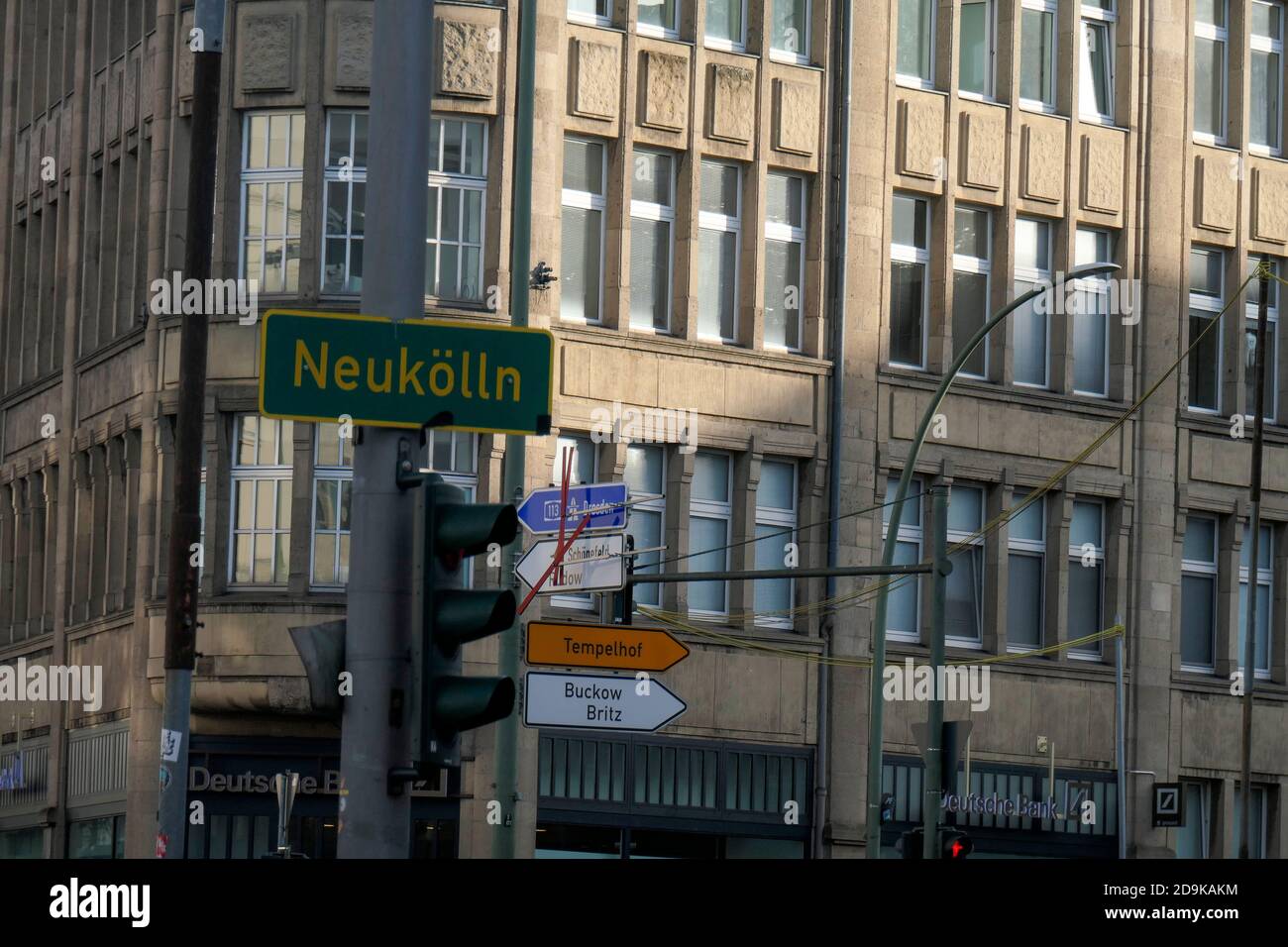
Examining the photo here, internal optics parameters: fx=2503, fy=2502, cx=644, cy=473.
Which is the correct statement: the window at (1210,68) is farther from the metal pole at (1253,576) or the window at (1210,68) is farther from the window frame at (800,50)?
the window frame at (800,50)

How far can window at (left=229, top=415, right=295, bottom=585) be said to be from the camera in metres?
30.2

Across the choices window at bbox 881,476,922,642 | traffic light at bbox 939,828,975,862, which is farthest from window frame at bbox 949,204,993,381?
traffic light at bbox 939,828,975,862

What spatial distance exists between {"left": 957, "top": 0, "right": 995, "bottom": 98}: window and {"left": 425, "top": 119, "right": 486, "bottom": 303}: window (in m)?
8.26

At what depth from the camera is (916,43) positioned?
35.1m

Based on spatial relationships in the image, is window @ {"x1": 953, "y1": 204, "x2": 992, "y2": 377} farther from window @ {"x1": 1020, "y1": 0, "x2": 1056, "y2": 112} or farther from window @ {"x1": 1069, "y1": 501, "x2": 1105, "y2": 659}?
window @ {"x1": 1069, "y1": 501, "x2": 1105, "y2": 659}

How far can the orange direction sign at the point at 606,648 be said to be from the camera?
17641 mm

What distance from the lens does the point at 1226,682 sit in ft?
121

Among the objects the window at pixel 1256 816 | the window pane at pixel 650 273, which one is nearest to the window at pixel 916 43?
the window pane at pixel 650 273

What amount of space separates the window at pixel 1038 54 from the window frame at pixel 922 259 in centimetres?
252

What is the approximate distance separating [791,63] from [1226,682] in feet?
37.2

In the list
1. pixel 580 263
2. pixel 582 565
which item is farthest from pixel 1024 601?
pixel 582 565

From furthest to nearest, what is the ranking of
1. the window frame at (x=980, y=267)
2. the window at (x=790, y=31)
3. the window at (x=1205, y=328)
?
the window at (x=1205, y=328) → the window frame at (x=980, y=267) → the window at (x=790, y=31)
